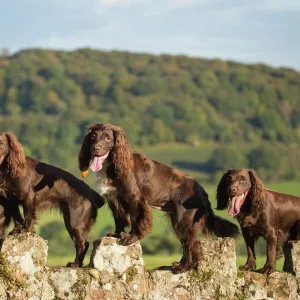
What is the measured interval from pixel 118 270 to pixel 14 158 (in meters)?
2.20

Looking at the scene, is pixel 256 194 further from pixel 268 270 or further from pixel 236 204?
pixel 268 270

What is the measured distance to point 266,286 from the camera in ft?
32.0

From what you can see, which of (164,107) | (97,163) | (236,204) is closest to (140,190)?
(97,163)

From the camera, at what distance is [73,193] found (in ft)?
34.8

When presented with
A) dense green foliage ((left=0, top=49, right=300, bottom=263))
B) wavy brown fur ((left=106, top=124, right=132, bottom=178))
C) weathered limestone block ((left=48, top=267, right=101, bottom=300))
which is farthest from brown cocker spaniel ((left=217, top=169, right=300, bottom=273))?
dense green foliage ((left=0, top=49, right=300, bottom=263))

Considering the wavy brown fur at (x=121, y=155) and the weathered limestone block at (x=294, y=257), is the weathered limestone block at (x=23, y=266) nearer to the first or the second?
the wavy brown fur at (x=121, y=155)

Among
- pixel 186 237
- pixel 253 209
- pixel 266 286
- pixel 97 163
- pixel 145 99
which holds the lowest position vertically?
pixel 266 286

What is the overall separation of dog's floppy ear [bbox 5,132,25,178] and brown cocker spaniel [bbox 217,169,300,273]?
267 cm

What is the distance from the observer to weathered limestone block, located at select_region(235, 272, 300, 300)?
966 cm

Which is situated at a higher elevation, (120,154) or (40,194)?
(120,154)

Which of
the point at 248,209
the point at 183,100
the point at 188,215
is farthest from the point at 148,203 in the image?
the point at 183,100

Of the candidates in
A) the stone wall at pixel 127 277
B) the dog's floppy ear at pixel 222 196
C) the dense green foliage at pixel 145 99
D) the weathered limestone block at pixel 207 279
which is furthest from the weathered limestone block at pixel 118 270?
the dense green foliage at pixel 145 99

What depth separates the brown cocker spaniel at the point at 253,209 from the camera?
10.3m

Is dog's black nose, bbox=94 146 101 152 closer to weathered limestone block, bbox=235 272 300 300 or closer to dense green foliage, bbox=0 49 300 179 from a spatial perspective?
weathered limestone block, bbox=235 272 300 300
